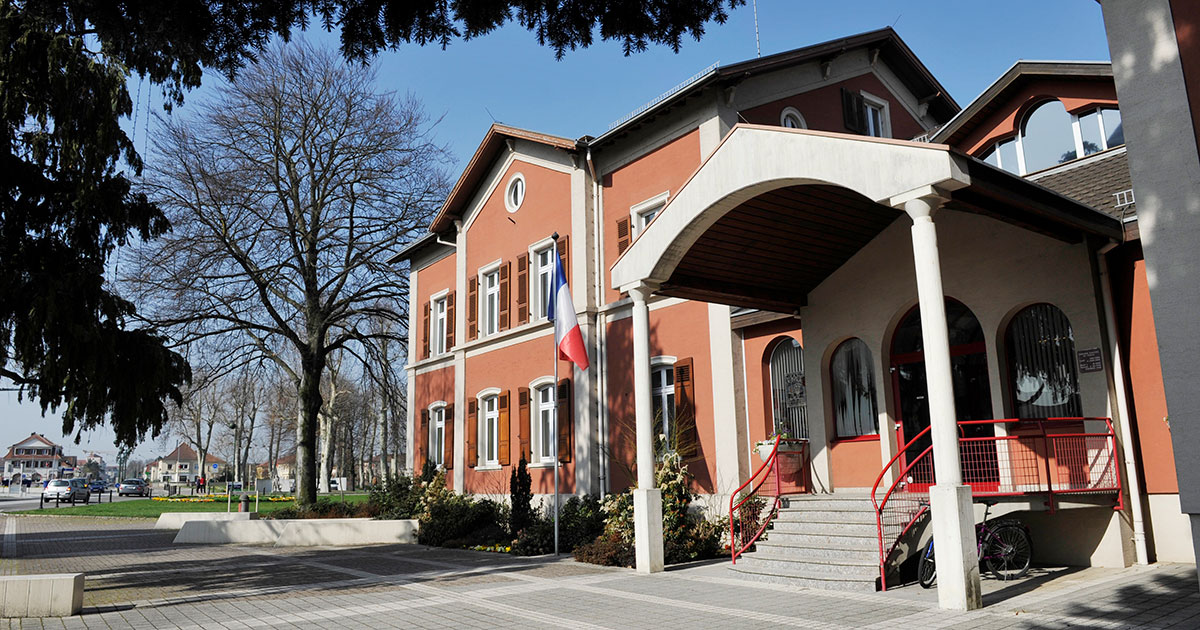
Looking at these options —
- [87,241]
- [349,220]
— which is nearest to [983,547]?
[87,241]

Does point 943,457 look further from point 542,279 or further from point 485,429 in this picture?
point 485,429

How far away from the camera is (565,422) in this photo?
17.5 m

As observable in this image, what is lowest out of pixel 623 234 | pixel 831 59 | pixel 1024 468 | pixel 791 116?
pixel 1024 468

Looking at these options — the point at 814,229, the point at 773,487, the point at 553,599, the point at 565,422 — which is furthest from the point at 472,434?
the point at 814,229

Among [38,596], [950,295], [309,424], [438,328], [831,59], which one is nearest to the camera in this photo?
[38,596]

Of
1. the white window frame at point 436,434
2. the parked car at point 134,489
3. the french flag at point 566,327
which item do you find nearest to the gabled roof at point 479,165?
the french flag at point 566,327

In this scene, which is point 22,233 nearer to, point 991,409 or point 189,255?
point 189,255

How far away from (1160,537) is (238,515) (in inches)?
887

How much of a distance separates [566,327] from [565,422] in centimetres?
360

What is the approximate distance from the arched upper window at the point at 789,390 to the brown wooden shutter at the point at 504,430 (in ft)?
25.6

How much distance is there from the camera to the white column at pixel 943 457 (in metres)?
7.58

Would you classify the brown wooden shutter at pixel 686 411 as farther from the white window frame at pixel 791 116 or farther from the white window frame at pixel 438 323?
the white window frame at pixel 438 323

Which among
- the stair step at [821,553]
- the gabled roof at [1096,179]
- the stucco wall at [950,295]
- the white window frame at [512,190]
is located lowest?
the stair step at [821,553]

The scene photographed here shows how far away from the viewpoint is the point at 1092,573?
9.16 metres
